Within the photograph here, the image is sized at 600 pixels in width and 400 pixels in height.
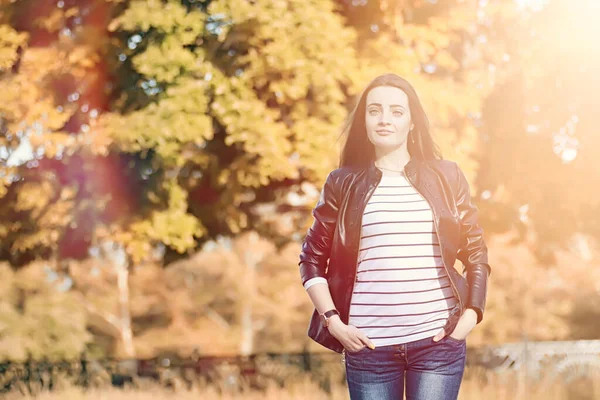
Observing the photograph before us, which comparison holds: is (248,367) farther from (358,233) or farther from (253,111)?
(358,233)

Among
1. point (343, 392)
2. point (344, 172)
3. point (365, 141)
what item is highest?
point (365, 141)

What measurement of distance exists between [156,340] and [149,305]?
1137 mm

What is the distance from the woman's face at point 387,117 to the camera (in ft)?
8.73

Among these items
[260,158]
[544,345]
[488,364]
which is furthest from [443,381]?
[544,345]

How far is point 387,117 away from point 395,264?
1.73ft

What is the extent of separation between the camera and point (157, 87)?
8.20 meters

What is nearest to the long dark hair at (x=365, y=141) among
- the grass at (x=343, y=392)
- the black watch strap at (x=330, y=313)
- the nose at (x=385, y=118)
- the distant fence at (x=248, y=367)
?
the nose at (x=385, y=118)

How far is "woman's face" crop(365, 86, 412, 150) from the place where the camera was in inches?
105

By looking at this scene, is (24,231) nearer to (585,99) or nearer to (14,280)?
(585,99)

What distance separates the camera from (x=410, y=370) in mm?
→ 2562

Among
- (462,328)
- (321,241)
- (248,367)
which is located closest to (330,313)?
(321,241)

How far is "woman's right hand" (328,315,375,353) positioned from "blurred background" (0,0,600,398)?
5185mm

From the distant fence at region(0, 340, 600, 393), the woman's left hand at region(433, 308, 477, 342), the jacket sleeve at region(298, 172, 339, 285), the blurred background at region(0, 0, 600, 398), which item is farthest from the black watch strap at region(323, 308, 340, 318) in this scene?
the distant fence at region(0, 340, 600, 393)

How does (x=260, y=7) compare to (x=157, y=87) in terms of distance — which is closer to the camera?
(x=260, y=7)
